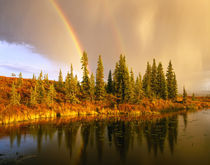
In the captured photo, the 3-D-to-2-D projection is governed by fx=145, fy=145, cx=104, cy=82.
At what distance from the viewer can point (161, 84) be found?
70.8 metres

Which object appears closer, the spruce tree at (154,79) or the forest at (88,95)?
the forest at (88,95)

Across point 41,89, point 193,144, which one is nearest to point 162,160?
point 193,144

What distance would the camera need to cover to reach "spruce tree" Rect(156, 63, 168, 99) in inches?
2667

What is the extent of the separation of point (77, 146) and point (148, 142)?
28.8 ft

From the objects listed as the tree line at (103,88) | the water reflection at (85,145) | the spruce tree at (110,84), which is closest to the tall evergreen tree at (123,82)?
the tree line at (103,88)

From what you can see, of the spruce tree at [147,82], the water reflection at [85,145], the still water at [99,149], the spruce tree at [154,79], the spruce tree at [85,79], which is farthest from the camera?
the spruce tree at [154,79]

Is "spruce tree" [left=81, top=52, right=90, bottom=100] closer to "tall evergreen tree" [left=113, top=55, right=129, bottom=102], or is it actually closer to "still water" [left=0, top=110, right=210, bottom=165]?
"tall evergreen tree" [left=113, top=55, right=129, bottom=102]

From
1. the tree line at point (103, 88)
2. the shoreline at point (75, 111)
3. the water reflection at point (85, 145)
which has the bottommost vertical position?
the water reflection at point (85, 145)

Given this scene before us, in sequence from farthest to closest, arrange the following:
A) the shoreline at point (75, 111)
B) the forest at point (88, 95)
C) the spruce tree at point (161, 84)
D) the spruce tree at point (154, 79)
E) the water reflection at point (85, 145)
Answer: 1. the spruce tree at point (154, 79)
2. the spruce tree at point (161, 84)
3. the forest at point (88, 95)
4. the shoreline at point (75, 111)
5. the water reflection at point (85, 145)

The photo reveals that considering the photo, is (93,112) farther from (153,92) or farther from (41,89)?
(153,92)

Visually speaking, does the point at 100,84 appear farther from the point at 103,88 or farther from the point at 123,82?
the point at 123,82

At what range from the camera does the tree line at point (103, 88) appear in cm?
4350

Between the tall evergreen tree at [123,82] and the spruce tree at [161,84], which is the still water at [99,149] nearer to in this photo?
the tall evergreen tree at [123,82]

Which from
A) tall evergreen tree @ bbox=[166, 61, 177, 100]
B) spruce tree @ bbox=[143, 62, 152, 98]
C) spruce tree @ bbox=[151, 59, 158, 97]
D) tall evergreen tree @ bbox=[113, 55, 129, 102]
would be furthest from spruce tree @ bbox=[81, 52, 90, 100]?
tall evergreen tree @ bbox=[166, 61, 177, 100]
